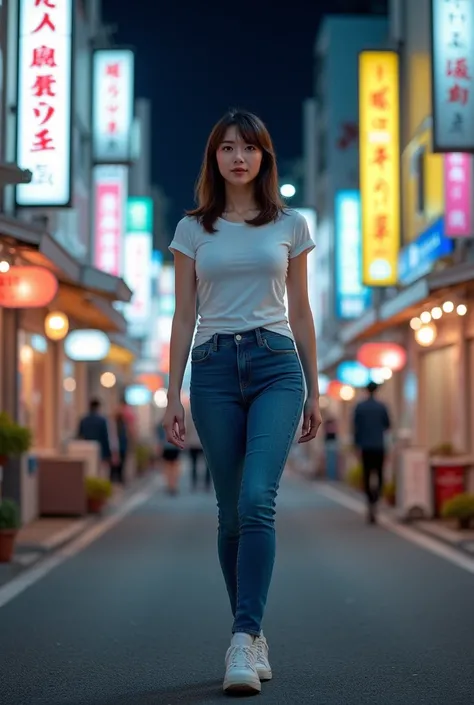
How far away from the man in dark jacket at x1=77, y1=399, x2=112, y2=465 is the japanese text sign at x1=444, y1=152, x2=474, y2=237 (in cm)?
635

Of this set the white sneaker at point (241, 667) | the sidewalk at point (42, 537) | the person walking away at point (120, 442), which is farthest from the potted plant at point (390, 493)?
the white sneaker at point (241, 667)

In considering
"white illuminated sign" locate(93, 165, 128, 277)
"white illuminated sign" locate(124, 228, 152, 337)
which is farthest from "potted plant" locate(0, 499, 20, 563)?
"white illuminated sign" locate(124, 228, 152, 337)

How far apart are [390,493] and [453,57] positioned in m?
6.81

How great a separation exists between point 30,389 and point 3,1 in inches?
236

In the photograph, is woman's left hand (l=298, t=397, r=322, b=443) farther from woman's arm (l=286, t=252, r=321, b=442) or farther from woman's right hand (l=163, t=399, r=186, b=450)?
woman's right hand (l=163, t=399, r=186, b=450)

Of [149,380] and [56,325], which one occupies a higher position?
[56,325]

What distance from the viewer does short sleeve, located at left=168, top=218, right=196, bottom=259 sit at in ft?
18.4

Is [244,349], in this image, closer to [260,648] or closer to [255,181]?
[255,181]

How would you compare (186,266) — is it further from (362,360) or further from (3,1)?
(362,360)

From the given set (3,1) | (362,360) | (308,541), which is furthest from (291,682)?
(362,360)

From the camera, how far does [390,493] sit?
20250 millimetres

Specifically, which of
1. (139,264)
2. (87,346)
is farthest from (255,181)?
(139,264)

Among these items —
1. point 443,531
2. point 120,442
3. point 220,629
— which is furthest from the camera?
point 120,442

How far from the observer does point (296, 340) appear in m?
5.66
